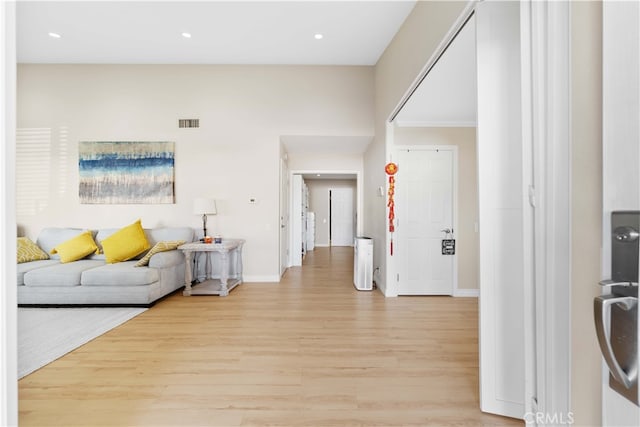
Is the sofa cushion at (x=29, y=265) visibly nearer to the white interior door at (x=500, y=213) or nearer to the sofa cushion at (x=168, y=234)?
the sofa cushion at (x=168, y=234)

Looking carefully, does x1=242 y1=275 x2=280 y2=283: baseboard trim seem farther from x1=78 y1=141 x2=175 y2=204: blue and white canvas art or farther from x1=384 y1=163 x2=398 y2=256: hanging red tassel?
x1=78 y1=141 x2=175 y2=204: blue and white canvas art

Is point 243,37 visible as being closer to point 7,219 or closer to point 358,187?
point 358,187

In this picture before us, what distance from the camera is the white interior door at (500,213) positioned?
1575 mm

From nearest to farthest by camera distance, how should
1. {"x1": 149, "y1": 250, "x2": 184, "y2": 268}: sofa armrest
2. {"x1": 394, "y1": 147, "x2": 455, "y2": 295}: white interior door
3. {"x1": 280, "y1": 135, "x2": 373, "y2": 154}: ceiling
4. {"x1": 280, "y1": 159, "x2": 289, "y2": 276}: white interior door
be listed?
{"x1": 149, "y1": 250, "x2": 184, "y2": 268}: sofa armrest
{"x1": 394, "y1": 147, "x2": 455, "y2": 295}: white interior door
{"x1": 280, "y1": 135, "x2": 373, "y2": 154}: ceiling
{"x1": 280, "y1": 159, "x2": 289, "y2": 276}: white interior door

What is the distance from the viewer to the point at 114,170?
176 inches

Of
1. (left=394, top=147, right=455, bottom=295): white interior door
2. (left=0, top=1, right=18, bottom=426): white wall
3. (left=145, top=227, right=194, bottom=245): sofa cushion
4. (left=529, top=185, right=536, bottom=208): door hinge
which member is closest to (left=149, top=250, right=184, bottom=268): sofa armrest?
(left=145, top=227, right=194, bottom=245): sofa cushion

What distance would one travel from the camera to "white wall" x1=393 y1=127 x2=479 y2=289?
399 centimetres

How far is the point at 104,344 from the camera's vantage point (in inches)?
95.4

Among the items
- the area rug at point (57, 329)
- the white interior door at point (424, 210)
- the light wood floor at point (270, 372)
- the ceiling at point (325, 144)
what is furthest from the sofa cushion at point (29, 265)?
the white interior door at point (424, 210)

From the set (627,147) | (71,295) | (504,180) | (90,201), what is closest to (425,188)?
(504,180)

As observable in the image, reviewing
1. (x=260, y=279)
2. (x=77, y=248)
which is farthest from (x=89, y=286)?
(x=260, y=279)

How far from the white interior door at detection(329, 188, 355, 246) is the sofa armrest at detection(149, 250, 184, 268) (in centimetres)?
679

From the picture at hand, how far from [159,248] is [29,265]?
1.67 meters

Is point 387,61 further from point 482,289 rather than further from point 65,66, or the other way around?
point 65,66
